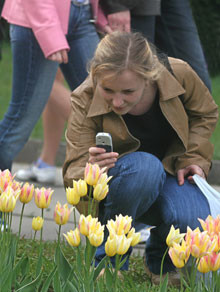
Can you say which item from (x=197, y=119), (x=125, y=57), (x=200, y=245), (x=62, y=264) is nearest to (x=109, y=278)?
(x=62, y=264)

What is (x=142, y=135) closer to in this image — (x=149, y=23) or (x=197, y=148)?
(x=197, y=148)

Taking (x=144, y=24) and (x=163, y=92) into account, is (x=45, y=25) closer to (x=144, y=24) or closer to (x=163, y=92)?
(x=144, y=24)

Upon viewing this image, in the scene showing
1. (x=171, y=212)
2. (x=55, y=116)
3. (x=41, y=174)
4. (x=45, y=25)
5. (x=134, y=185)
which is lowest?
(x=41, y=174)

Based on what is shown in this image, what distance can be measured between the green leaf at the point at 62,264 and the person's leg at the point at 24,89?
1.61 meters

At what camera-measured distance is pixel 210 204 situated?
2.86 m

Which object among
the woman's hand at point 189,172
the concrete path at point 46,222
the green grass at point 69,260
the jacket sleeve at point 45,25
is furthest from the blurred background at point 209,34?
the woman's hand at point 189,172

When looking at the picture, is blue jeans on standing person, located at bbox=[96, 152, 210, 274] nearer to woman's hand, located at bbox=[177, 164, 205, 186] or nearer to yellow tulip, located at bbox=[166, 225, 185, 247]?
woman's hand, located at bbox=[177, 164, 205, 186]

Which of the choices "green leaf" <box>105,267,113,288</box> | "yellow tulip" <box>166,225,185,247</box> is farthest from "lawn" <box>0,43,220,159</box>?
"yellow tulip" <box>166,225,185,247</box>

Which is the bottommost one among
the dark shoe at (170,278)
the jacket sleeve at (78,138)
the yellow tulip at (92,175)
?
the dark shoe at (170,278)

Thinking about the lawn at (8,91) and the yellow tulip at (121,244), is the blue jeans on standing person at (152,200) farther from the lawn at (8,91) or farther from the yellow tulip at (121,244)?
the lawn at (8,91)

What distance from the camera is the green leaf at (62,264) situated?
7.06 feet

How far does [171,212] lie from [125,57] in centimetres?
65

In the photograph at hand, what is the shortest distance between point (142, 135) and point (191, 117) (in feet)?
0.77

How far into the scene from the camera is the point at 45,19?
12.0ft
